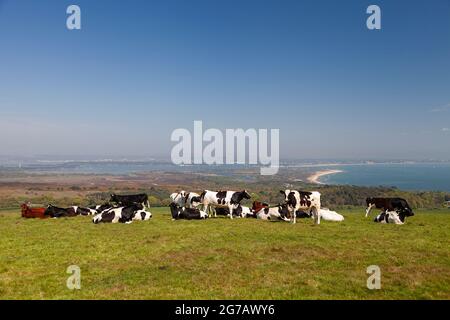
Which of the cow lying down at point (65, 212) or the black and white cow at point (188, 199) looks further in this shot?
the black and white cow at point (188, 199)

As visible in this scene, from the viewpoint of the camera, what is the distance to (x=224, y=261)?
10.8 metres

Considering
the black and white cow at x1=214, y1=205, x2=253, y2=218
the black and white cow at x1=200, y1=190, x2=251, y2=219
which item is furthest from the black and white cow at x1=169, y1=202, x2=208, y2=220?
the black and white cow at x1=214, y1=205, x2=253, y2=218

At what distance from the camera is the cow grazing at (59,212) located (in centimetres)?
2312

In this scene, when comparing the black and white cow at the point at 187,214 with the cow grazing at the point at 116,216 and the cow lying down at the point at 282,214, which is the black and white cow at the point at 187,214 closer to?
the cow grazing at the point at 116,216

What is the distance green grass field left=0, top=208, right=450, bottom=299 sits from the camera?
8.17 metres

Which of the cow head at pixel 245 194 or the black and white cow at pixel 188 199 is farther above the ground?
the cow head at pixel 245 194

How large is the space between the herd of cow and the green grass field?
89.7 inches

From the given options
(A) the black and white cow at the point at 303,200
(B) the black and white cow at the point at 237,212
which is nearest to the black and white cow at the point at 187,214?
(B) the black and white cow at the point at 237,212

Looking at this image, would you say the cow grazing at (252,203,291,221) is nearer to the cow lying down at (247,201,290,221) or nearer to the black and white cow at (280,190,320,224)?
the cow lying down at (247,201,290,221)

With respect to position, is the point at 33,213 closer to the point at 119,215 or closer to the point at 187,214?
the point at 119,215

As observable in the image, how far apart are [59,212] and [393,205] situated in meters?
23.0

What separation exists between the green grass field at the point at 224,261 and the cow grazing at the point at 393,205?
329 centimetres
